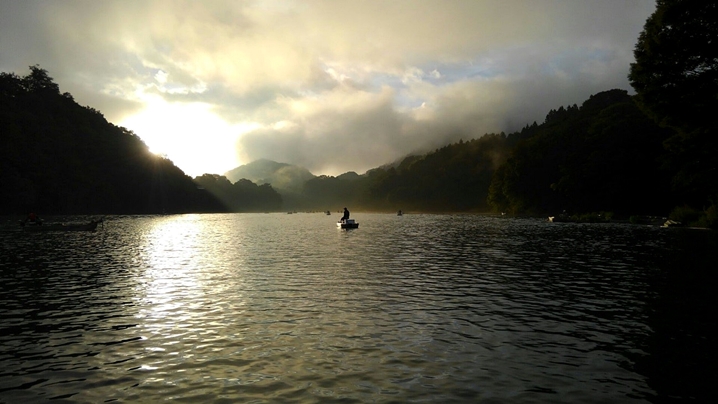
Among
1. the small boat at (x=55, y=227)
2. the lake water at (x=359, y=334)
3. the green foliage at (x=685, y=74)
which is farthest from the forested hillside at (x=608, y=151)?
the small boat at (x=55, y=227)

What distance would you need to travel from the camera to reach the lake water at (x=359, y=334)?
10875 millimetres

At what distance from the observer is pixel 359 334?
50.8ft

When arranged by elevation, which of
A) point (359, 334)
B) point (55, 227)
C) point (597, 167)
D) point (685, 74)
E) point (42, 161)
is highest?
point (42, 161)

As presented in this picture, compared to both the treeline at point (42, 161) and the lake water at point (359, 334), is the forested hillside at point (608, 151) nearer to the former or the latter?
the treeline at point (42, 161)

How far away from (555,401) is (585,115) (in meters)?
168

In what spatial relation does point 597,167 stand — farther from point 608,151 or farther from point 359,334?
point 359,334

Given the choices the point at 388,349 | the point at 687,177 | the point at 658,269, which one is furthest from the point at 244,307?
the point at 687,177

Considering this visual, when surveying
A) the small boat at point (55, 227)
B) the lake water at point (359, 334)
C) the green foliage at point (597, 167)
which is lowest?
the lake water at point (359, 334)

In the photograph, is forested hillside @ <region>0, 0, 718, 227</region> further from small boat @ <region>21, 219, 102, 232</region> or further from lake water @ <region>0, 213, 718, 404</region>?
small boat @ <region>21, 219, 102, 232</region>

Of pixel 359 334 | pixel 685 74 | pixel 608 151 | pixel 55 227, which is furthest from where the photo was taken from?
pixel 608 151

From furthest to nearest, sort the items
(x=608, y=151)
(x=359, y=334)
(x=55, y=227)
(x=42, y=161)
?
(x=42, y=161), (x=608, y=151), (x=55, y=227), (x=359, y=334)

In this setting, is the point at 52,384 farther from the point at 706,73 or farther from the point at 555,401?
the point at 706,73

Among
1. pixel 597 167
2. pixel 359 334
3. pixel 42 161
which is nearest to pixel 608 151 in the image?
pixel 597 167

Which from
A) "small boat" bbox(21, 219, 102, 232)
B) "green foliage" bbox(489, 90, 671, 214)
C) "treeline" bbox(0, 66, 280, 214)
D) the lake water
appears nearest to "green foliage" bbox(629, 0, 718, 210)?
the lake water
